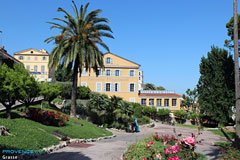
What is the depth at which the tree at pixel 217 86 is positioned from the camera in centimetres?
3379

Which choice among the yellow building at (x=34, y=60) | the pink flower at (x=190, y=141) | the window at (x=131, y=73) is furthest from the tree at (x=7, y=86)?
the yellow building at (x=34, y=60)

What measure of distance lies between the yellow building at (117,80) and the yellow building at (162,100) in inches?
83.9

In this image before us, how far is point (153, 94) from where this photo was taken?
48.8 meters

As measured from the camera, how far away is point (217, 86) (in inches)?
1389

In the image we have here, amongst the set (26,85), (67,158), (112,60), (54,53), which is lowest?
(67,158)

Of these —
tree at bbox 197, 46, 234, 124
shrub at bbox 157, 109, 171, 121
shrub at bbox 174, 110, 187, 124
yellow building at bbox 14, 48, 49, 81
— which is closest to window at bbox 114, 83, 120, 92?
shrub at bbox 157, 109, 171, 121

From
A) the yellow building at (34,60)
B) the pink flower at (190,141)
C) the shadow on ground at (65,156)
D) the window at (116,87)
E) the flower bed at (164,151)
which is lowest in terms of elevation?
the shadow on ground at (65,156)

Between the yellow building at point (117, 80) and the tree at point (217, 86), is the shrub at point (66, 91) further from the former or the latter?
the tree at point (217, 86)

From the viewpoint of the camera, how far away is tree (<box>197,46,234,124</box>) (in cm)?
3379

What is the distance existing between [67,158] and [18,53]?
233 ft

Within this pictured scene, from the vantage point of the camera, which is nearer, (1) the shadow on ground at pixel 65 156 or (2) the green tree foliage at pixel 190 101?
(1) the shadow on ground at pixel 65 156

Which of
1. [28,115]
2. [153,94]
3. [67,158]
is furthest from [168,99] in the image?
[67,158]

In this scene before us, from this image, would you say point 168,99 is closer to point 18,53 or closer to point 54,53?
point 54,53

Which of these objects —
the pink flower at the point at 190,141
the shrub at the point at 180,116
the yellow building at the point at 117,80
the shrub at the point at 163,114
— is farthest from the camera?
the yellow building at the point at 117,80
